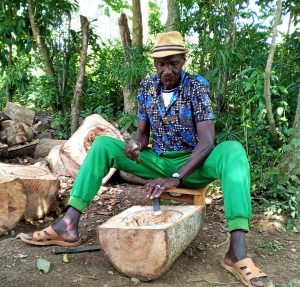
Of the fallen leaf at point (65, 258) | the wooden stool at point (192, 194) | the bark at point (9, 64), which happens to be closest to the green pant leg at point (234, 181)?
the wooden stool at point (192, 194)

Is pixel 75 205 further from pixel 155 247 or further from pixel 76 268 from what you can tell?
pixel 155 247

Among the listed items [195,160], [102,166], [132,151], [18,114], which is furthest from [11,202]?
[18,114]

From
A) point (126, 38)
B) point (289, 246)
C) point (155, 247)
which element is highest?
point (126, 38)

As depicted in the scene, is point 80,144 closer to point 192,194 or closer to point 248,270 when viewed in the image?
point 192,194

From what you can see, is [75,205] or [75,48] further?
[75,48]

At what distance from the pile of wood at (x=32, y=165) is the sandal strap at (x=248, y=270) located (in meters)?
1.63

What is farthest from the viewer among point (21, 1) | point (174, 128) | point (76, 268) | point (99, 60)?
point (99, 60)

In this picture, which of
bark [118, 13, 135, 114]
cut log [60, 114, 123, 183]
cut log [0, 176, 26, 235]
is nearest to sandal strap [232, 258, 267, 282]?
cut log [0, 176, 26, 235]

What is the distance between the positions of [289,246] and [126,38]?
3516 millimetres

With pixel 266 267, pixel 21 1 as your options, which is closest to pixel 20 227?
pixel 266 267

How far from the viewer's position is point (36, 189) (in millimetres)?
3209

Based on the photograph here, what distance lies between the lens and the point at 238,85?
13.5 feet

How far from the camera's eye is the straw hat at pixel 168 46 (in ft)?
8.94

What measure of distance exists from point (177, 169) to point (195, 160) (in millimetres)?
249
